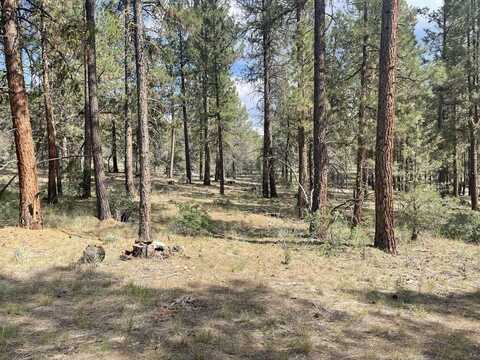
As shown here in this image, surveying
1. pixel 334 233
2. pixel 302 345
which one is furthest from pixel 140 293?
pixel 334 233

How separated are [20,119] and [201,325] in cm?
713

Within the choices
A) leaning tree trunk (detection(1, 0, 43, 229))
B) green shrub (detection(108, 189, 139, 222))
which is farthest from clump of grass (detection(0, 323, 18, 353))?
green shrub (detection(108, 189, 139, 222))

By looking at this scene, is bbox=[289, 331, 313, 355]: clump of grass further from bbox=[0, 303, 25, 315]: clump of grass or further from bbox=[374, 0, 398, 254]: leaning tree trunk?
bbox=[374, 0, 398, 254]: leaning tree trunk

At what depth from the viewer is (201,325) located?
482 centimetres

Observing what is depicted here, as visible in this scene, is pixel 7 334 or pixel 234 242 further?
pixel 234 242

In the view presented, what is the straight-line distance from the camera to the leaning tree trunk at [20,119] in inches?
344

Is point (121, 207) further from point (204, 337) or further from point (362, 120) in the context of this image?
point (204, 337)

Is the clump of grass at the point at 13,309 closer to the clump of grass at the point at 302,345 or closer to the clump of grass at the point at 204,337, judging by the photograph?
the clump of grass at the point at 204,337

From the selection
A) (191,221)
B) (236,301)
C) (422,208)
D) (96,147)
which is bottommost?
(236,301)

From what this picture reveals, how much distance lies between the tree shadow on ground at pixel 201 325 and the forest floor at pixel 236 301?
17mm

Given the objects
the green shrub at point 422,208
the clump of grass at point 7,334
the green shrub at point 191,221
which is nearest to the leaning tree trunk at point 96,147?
the green shrub at point 191,221

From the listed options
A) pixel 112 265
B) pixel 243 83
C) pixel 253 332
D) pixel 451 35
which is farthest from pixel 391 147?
pixel 451 35

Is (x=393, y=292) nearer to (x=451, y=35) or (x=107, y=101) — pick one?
(x=107, y=101)

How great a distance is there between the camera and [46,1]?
30.7ft
